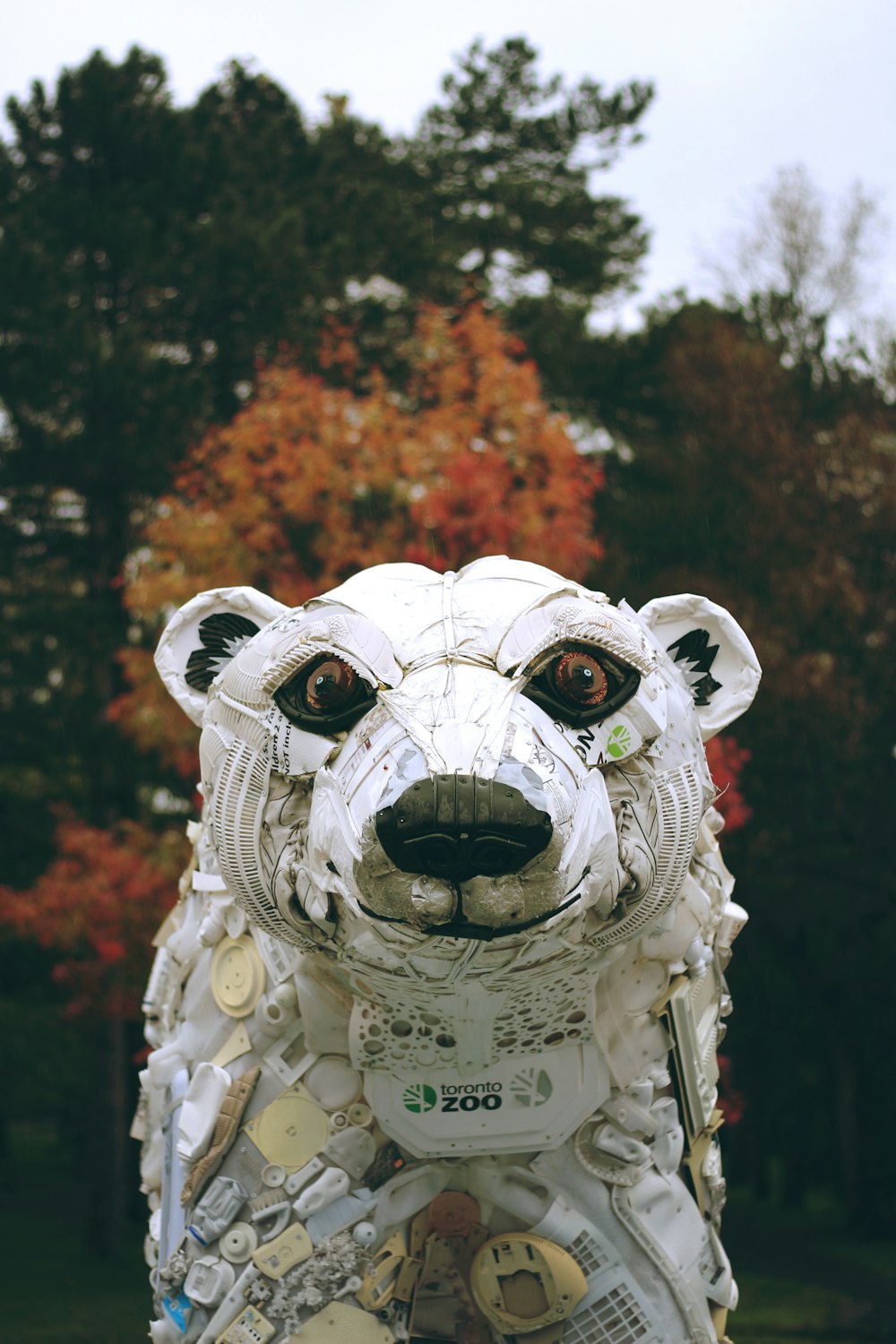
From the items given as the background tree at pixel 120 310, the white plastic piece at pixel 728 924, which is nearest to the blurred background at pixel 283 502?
the background tree at pixel 120 310

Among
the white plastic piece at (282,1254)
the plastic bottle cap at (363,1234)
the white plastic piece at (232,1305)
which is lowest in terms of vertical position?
the white plastic piece at (232,1305)

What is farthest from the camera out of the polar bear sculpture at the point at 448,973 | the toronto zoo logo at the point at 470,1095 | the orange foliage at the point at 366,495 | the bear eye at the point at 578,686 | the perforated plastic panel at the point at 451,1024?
the orange foliage at the point at 366,495

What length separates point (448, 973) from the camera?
2.82 m

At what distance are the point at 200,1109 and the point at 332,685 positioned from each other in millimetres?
1220

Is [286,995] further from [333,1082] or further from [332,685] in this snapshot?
[332,685]

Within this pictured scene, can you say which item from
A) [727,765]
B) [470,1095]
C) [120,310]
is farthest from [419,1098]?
[120,310]

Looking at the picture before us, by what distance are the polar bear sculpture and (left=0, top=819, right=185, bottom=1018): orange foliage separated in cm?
890

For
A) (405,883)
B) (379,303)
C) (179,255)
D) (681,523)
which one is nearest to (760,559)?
(681,523)

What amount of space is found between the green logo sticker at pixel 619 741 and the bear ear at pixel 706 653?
1.72 ft

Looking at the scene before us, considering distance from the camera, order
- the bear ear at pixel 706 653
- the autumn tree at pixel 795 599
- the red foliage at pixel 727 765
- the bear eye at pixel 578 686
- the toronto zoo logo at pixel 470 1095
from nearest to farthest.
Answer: the bear eye at pixel 578 686, the toronto zoo logo at pixel 470 1095, the bear ear at pixel 706 653, the red foliage at pixel 727 765, the autumn tree at pixel 795 599

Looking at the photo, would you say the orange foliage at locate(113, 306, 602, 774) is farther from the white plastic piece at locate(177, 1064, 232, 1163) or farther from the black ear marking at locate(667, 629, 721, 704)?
the white plastic piece at locate(177, 1064, 232, 1163)

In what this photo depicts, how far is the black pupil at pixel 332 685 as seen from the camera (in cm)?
294

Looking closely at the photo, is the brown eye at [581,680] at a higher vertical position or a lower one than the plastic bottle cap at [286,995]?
higher

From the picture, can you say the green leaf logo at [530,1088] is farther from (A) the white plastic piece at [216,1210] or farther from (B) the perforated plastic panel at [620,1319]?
(A) the white plastic piece at [216,1210]
